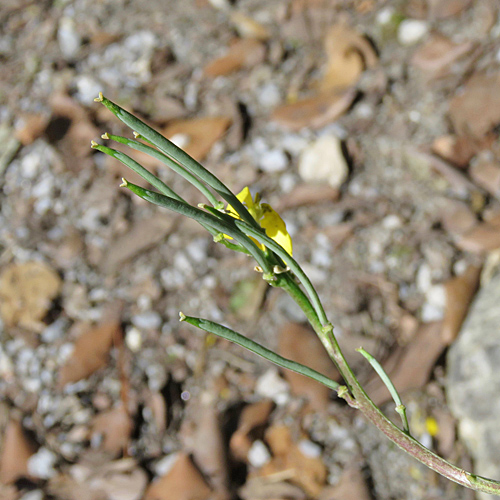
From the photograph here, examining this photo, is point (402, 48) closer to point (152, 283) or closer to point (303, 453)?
point (152, 283)

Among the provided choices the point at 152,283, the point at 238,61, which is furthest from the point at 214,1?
the point at 152,283

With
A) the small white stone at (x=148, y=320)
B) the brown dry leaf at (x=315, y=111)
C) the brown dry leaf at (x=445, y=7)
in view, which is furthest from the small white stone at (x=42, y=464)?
the brown dry leaf at (x=445, y=7)

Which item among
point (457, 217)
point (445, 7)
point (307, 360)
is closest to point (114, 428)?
point (307, 360)

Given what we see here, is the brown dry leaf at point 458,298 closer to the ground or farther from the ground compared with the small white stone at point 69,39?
closer to the ground

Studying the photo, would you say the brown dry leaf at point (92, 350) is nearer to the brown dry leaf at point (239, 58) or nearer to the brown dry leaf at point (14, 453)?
the brown dry leaf at point (14, 453)

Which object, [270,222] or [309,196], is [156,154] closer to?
[270,222]

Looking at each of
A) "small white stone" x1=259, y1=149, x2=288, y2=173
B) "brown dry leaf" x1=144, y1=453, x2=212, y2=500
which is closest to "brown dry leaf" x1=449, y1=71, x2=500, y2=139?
"small white stone" x1=259, y1=149, x2=288, y2=173
